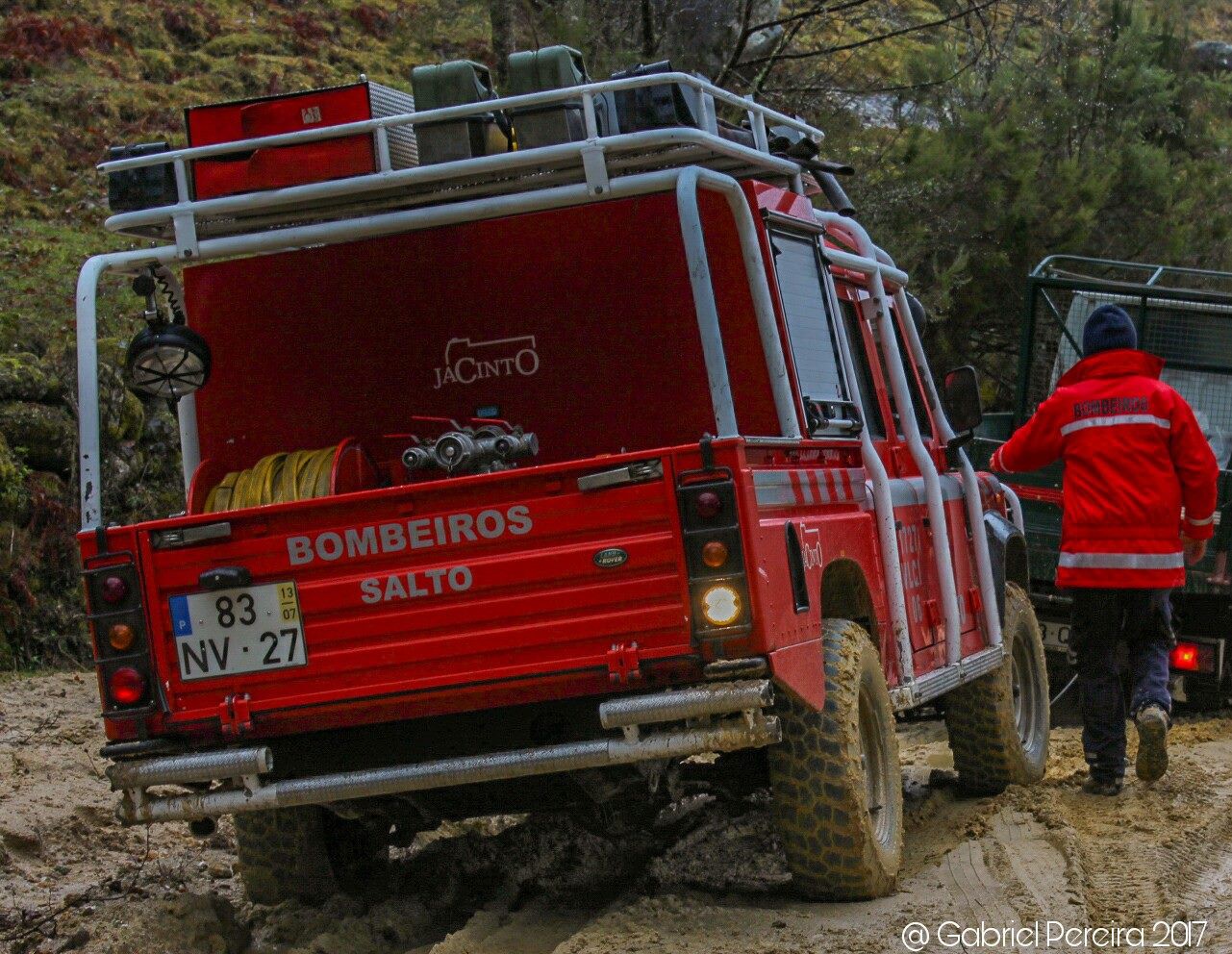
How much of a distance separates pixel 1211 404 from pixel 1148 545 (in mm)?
3979

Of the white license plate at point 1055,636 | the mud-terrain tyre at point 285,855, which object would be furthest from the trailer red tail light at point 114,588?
the white license plate at point 1055,636

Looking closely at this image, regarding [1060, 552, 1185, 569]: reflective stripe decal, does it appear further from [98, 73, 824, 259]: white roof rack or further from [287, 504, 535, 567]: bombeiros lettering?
[287, 504, 535, 567]: bombeiros lettering

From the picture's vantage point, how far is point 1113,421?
7480 millimetres

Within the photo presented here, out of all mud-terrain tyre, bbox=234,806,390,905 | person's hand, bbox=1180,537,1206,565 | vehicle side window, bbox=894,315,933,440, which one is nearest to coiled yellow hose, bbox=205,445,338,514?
mud-terrain tyre, bbox=234,806,390,905

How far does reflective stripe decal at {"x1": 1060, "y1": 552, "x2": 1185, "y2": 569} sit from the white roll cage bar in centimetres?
138

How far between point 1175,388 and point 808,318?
5889 mm

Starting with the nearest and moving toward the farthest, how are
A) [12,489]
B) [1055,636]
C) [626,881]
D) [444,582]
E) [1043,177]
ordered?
[444,582] → [626,881] → [12,489] → [1055,636] → [1043,177]

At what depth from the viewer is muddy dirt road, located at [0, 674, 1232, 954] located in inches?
200

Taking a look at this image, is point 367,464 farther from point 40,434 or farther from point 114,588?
point 40,434

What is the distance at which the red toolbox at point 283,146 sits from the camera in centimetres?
559

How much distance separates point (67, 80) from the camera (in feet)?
64.6

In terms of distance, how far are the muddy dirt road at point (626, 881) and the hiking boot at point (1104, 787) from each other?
73 mm

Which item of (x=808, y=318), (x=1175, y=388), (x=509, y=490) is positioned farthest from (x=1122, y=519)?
(x=1175, y=388)

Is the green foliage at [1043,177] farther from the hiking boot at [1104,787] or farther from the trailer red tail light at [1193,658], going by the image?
the hiking boot at [1104,787]
